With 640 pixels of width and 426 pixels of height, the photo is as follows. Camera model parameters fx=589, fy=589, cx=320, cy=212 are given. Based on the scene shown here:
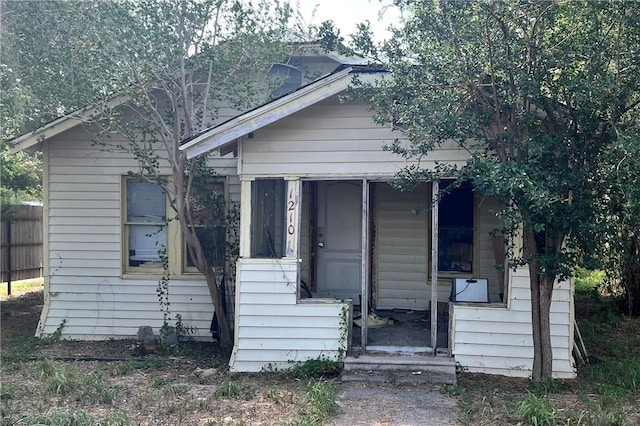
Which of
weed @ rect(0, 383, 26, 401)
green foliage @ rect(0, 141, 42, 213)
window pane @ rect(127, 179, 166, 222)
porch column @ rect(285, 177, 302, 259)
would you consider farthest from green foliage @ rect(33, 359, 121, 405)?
green foliage @ rect(0, 141, 42, 213)

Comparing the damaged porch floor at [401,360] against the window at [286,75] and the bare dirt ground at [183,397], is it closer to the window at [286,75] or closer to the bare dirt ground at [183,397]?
the bare dirt ground at [183,397]

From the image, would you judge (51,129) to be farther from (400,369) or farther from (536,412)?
(536,412)

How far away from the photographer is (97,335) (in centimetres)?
931

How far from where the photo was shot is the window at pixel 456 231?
360 inches

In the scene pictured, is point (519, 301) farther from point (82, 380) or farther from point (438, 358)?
point (82, 380)

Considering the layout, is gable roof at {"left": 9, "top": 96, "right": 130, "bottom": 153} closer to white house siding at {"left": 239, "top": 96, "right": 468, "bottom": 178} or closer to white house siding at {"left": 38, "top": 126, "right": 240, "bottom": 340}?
white house siding at {"left": 38, "top": 126, "right": 240, "bottom": 340}

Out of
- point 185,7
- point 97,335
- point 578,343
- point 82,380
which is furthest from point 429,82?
point 97,335

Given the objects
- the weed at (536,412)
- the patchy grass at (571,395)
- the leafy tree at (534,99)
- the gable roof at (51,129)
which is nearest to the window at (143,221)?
the gable roof at (51,129)

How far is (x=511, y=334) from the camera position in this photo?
23.0 feet

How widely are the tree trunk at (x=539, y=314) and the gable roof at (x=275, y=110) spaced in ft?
8.90

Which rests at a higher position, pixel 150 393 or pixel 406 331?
pixel 406 331

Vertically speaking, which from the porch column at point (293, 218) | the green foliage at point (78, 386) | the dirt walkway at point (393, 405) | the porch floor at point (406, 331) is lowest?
the dirt walkway at point (393, 405)

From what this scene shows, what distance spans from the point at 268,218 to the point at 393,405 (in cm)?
295

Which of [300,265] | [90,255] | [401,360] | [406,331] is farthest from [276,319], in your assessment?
[90,255]
